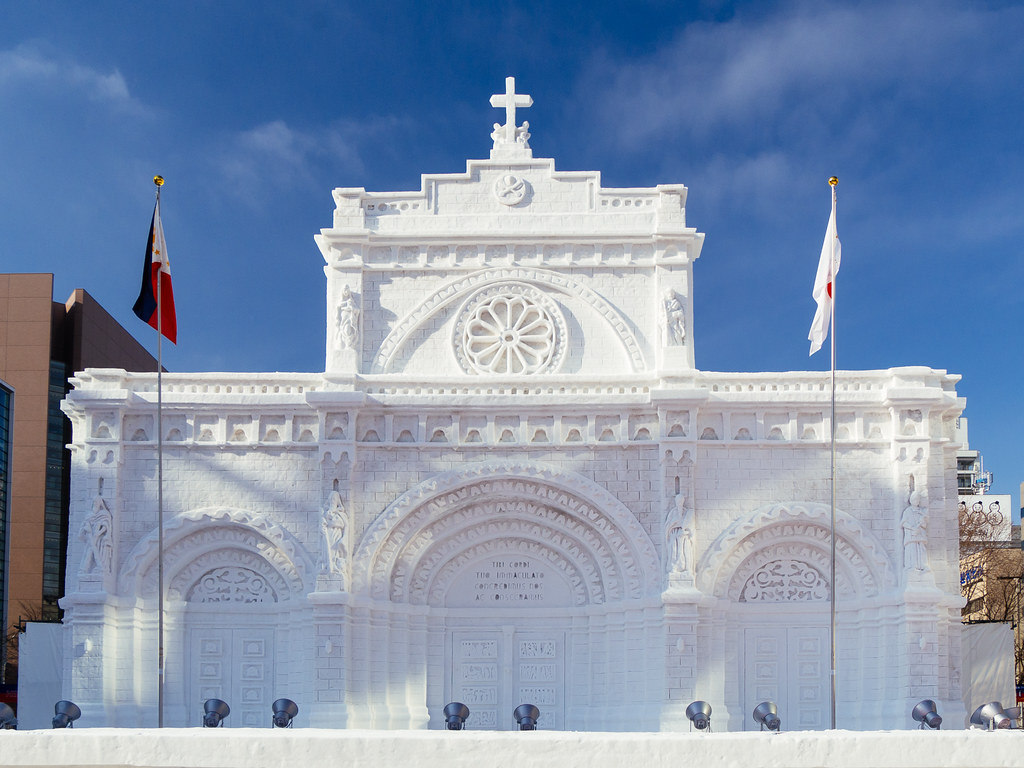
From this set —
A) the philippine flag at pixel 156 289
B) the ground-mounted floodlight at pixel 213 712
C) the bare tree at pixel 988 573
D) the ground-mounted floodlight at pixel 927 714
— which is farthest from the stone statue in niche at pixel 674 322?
→ the bare tree at pixel 988 573

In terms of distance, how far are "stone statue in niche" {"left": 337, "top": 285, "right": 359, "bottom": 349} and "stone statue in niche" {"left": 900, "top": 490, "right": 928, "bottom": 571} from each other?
13132mm

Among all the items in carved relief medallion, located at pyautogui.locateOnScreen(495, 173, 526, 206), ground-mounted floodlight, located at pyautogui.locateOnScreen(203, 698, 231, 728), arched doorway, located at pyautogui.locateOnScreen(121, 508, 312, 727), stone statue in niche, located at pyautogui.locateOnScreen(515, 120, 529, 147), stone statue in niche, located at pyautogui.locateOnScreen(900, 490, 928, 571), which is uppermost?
stone statue in niche, located at pyautogui.locateOnScreen(515, 120, 529, 147)

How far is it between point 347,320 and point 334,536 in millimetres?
5209

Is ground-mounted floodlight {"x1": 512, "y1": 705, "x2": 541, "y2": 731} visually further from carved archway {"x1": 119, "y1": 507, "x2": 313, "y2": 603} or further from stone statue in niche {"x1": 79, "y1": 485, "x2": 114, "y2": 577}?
stone statue in niche {"x1": 79, "y1": 485, "x2": 114, "y2": 577}

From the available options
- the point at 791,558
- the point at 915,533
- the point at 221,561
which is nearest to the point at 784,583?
the point at 791,558

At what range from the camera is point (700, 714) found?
74.6 ft

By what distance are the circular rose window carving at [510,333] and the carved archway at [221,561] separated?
6.07 metres

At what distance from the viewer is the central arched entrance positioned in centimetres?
2606

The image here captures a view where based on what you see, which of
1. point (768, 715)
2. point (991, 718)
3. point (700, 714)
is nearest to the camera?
point (991, 718)

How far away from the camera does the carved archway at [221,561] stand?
26094mm

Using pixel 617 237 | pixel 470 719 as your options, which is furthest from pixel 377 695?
pixel 617 237

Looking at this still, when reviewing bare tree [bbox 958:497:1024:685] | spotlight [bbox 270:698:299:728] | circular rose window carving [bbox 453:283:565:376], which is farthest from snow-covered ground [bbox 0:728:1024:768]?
bare tree [bbox 958:497:1024:685]

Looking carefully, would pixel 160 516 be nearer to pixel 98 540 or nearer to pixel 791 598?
pixel 98 540

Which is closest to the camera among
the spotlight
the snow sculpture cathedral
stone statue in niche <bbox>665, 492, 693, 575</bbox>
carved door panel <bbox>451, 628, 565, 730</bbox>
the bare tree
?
the spotlight
